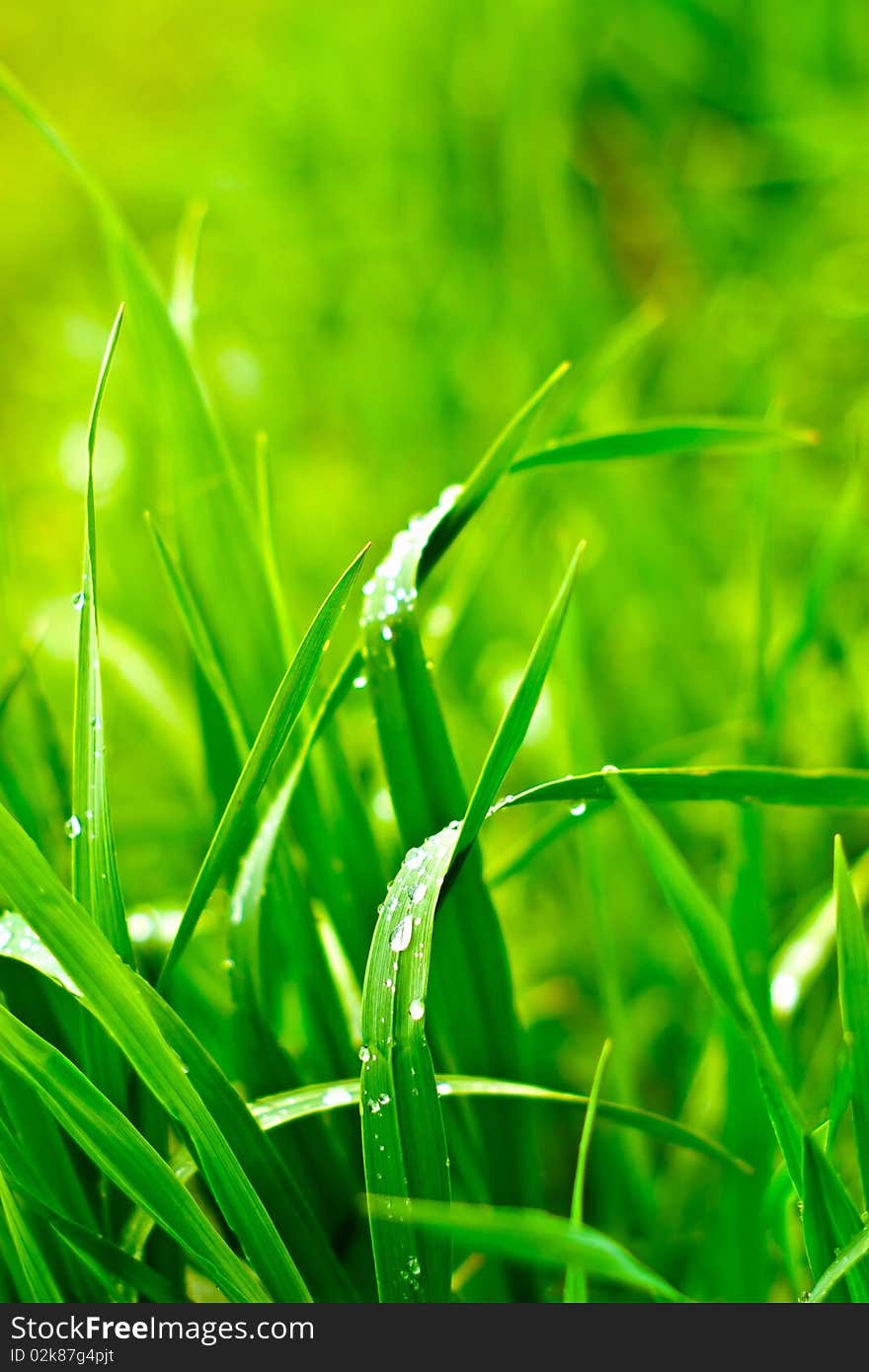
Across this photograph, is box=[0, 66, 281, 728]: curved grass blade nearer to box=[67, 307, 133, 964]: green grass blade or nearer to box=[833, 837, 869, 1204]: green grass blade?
box=[67, 307, 133, 964]: green grass blade

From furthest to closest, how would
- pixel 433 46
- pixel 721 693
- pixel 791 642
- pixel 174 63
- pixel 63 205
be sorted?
pixel 174 63
pixel 63 205
pixel 433 46
pixel 721 693
pixel 791 642

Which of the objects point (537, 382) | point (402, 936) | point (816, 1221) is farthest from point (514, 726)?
point (537, 382)

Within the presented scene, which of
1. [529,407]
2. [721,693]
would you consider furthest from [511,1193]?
[721,693]

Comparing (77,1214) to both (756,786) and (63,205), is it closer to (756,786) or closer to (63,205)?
(756,786)

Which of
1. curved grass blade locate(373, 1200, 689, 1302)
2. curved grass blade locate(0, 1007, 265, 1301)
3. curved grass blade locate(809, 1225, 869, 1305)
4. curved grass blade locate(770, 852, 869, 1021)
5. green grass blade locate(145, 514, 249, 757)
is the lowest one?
curved grass blade locate(809, 1225, 869, 1305)

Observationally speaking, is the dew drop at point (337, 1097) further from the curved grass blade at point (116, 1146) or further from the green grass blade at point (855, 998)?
the green grass blade at point (855, 998)

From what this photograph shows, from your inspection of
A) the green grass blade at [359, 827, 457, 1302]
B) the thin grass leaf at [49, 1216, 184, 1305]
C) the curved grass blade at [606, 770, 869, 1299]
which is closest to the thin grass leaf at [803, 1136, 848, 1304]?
the curved grass blade at [606, 770, 869, 1299]

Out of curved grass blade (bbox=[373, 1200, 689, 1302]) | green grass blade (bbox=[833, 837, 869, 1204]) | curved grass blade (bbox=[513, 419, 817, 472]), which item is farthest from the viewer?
curved grass blade (bbox=[513, 419, 817, 472])
